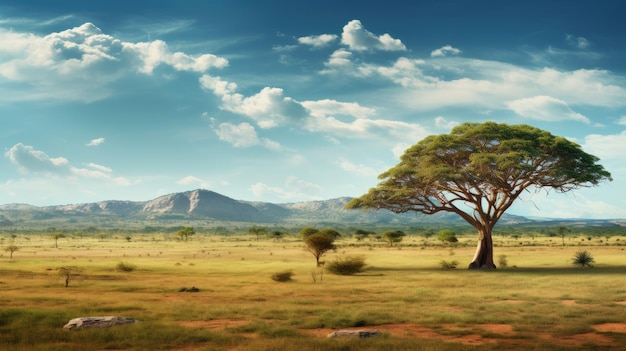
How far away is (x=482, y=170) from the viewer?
156ft

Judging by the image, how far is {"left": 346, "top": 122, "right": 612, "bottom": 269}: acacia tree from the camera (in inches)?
1868

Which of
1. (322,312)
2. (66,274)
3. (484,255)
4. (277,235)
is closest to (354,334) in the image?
(322,312)

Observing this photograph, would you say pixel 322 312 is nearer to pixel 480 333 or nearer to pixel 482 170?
pixel 480 333

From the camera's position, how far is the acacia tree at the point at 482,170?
1868 inches

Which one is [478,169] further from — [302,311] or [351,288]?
[302,311]

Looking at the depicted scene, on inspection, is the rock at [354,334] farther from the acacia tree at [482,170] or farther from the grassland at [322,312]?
the acacia tree at [482,170]

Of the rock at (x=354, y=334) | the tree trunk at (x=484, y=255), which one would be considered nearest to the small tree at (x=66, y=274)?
the rock at (x=354, y=334)

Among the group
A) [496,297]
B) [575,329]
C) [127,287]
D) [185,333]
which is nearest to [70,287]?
[127,287]

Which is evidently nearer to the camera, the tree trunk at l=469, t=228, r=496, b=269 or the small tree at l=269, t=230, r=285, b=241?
the tree trunk at l=469, t=228, r=496, b=269

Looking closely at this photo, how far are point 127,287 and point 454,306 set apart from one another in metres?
22.6

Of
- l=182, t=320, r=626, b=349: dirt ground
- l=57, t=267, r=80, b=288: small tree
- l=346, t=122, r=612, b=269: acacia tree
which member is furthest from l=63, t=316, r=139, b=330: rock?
l=346, t=122, r=612, b=269: acacia tree

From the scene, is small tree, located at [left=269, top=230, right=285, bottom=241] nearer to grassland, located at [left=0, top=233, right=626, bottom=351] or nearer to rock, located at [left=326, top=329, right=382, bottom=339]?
grassland, located at [left=0, top=233, right=626, bottom=351]

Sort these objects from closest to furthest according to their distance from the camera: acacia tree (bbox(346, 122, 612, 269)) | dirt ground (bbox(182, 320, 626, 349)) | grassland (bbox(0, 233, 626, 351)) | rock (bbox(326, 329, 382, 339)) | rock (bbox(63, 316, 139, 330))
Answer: grassland (bbox(0, 233, 626, 351)) → dirt ground (bbox(182, 320, 626, 349)) → rock (bbox(326, 329, 382, 339)) → rock (bbox(63, 316, 139, 330)) → acacia tree (bbox(346, 122, 612, 269))

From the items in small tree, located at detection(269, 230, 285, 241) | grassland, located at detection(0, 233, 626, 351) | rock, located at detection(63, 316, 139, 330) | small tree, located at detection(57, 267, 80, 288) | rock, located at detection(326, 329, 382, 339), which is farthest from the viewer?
small tree, located at detection(269, 230, 285, 241)
